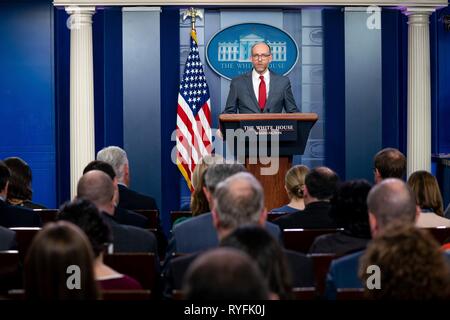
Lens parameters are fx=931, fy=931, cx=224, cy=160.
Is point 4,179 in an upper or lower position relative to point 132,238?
upper

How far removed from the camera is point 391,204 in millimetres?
4227

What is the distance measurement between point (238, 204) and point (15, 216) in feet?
8.35

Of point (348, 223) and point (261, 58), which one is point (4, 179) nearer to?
point (348, 223)

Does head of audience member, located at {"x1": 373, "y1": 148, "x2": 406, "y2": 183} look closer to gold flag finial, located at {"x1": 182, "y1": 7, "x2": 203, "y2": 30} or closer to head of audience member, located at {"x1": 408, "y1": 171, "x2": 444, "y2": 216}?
head of audience member, located at {"x1": 408, "y1": 171, "x2": 444, "y2": 216}

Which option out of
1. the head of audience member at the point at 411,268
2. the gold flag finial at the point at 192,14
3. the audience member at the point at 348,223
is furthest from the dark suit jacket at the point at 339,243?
the gold flag finial at the point at 192,14

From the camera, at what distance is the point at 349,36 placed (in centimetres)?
1070

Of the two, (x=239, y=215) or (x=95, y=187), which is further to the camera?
(x=95, y=187)

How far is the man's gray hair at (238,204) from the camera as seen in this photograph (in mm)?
4121

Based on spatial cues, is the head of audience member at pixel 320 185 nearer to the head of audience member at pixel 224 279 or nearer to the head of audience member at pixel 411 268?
the head of audience member at pixel 411 268

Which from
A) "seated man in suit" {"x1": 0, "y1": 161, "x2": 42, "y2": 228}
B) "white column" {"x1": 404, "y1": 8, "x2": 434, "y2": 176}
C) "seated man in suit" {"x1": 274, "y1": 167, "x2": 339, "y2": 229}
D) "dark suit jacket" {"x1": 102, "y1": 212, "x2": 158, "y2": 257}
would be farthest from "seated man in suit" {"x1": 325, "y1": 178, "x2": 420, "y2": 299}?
"white column" {"x1": 404, "y1": 8, "x2": 434, "y2": 176}

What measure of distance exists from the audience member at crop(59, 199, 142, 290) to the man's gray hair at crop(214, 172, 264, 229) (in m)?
0.49

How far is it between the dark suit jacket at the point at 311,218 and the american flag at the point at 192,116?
174 inches

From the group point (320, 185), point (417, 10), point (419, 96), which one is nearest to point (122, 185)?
point (320, 185)

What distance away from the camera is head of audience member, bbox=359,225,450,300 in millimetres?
2990
